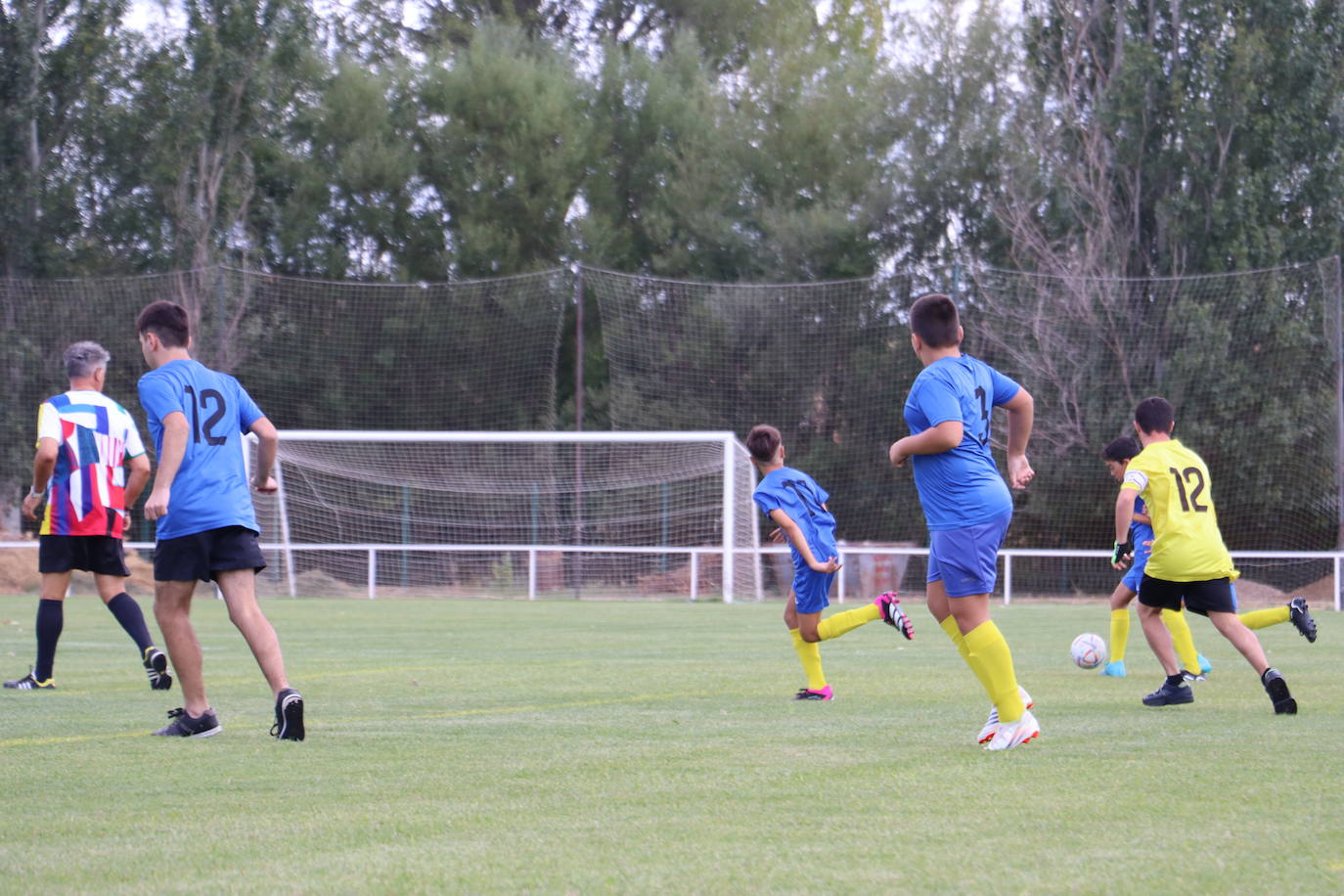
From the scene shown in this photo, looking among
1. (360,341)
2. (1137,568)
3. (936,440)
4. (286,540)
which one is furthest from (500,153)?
(936,440)

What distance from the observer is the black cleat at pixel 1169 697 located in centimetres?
741

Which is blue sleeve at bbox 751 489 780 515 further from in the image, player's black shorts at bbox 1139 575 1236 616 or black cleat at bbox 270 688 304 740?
black cleat at bbox 270 688 304 740

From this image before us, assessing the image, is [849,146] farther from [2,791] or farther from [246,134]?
[2,791]

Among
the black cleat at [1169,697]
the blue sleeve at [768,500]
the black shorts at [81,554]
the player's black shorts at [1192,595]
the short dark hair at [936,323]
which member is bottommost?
the black cleat at [1169,697]

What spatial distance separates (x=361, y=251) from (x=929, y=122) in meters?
12.3

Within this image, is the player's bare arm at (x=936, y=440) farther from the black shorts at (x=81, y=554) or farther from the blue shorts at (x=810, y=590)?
the black shorts at (x=81, y=554)

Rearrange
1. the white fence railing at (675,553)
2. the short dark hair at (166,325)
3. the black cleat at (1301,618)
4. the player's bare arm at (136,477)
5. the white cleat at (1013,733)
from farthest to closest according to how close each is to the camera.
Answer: the white fence railing at (675,553) → the black cleat at (1301,618) → the player's bare arm at (136,477) → the short dark hair at (166,325) → the white cleat at (1013,733)

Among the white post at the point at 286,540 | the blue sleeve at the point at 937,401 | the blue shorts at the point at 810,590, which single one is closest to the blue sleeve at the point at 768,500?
the blue shorts at the point at 810,590

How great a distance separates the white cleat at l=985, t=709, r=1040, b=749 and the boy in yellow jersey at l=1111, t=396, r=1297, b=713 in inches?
77.6

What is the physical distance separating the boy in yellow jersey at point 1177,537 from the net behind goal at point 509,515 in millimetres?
16239

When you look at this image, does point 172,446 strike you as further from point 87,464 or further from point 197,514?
point 87,464

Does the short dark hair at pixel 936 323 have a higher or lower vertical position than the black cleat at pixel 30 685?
higher

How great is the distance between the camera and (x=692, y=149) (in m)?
33.3

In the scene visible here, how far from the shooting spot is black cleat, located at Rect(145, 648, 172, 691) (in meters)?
8.11
